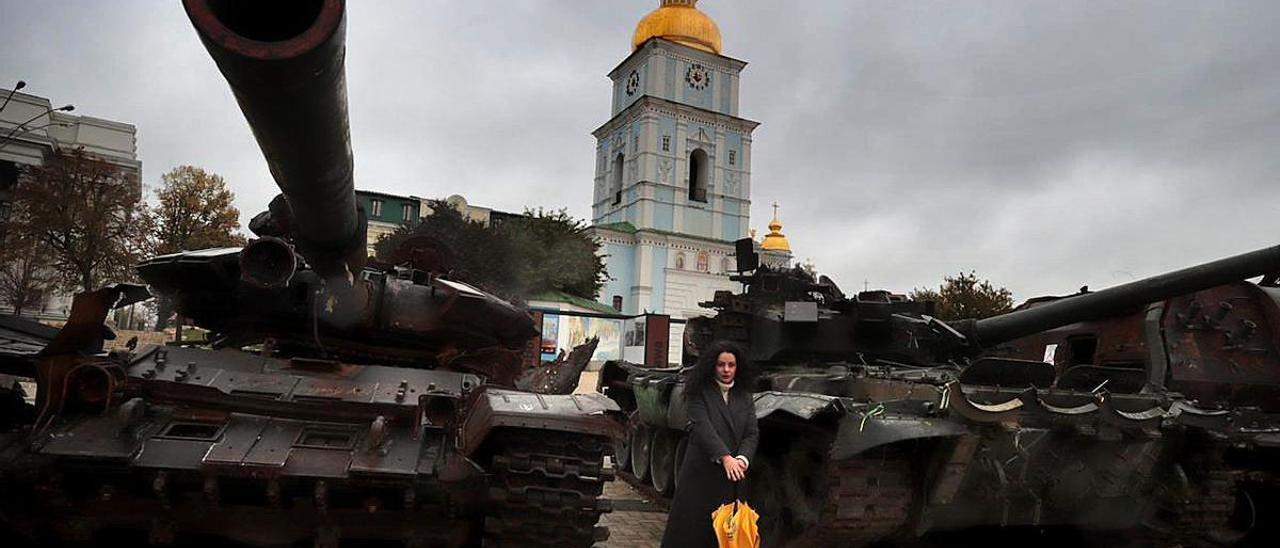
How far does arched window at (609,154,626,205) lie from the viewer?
50031mm

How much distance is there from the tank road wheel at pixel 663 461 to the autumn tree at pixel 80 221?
20.2 meters

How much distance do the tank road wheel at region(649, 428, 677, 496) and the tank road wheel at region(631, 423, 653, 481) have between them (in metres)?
0.15

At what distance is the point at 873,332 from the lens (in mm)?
8523

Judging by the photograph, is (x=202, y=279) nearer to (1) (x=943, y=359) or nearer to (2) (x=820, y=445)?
(2) (x=820, y=445)

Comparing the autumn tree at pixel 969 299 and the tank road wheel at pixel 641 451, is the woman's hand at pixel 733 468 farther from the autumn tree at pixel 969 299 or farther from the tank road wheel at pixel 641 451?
the autumn tree at pixel 969 299

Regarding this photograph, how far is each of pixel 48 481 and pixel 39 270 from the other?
1020 inches

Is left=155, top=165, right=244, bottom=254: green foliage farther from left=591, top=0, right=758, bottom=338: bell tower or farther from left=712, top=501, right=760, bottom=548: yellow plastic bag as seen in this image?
left=712, top=501, right=760, bottom=548: yellow plastic bag

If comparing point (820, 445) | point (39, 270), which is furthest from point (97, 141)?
point (820, 445)

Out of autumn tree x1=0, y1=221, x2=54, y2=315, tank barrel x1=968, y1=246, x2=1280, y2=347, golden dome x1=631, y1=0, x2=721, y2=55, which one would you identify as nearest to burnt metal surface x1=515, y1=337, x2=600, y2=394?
tank barrel x1=968, y1=246, x2=1280, y2=347

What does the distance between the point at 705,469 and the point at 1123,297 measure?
16.8 ft

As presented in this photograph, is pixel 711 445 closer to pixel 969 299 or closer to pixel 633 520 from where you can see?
Result: pixel 633 520

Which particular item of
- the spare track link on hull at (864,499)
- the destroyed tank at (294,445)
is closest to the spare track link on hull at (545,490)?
the destroyed tank at (294,445)

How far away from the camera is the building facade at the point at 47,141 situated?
25297 mm

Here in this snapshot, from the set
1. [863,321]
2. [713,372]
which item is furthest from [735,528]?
[863,321]
